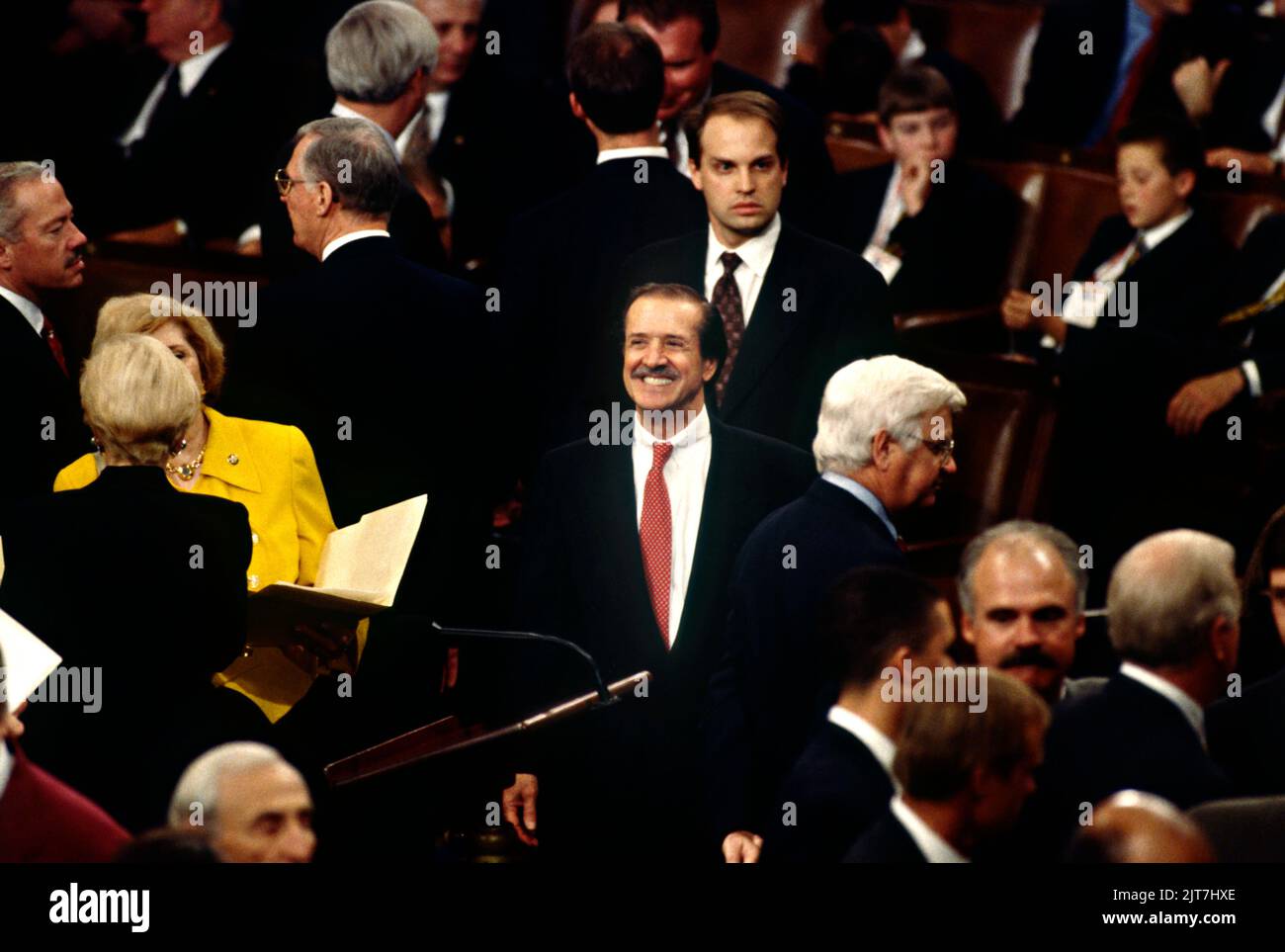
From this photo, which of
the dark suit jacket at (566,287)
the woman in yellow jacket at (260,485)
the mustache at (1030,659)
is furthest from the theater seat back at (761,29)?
the mustache at (1030,659)

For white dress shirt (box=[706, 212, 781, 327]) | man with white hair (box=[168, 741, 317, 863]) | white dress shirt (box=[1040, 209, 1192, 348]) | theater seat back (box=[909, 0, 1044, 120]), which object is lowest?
man with white hair (box=[168, 741, 317, 863])

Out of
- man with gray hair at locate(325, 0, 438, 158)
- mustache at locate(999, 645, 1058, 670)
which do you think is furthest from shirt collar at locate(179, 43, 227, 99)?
mustache at locate(999, 645, 1058, 670)

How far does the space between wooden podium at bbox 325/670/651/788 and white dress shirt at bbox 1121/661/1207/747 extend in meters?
0.88

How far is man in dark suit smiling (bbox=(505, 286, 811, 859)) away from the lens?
380 centimetres

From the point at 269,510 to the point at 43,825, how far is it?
3.24 feet

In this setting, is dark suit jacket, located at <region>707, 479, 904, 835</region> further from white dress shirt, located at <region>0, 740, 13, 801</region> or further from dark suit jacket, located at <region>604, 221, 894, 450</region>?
white dress shirt, located at <region>0, 740, 13, 801</region>

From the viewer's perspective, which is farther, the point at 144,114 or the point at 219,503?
the point at 144,114

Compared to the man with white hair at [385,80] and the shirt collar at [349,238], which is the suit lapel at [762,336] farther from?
the man with white hair at [385,80]

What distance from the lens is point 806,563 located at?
3.51 meters

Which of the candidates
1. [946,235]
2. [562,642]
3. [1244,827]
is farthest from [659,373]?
[946,235]
